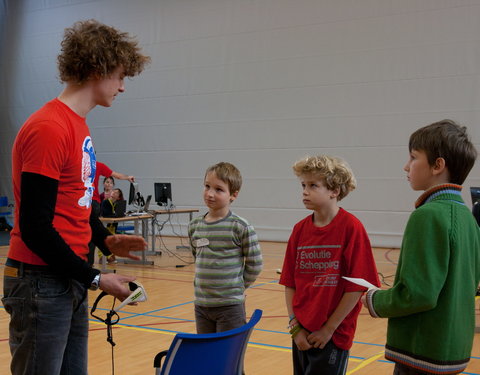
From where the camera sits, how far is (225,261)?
3020 millimetres

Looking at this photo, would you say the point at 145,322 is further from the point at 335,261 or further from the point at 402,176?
the point at 402,176

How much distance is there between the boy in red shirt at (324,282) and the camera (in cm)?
224

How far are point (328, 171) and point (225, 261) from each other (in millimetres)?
846

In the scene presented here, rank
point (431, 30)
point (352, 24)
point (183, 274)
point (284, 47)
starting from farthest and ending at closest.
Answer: point (284, 47) < point (352, 24) < point (431, 30) < point (183, 274)

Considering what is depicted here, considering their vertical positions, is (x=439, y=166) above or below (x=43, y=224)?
above

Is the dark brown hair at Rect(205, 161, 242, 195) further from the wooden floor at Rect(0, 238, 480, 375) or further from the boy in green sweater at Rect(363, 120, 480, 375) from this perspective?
the boy in green sweater at Rect(363, 120, 480, 375)

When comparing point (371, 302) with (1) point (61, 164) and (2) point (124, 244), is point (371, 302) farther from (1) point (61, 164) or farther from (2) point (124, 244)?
(1) point (61, 164)

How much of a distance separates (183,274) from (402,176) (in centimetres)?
411

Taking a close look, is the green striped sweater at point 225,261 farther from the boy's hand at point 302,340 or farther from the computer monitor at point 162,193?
the computer monitor at point 162,193

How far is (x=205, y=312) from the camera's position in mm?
3016

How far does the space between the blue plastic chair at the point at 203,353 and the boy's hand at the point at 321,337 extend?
20.8 inches

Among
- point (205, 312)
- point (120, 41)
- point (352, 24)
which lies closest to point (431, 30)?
point (352, 24)

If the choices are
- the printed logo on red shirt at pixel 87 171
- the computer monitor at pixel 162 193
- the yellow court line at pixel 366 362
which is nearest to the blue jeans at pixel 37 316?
the printed logo on red shirt at pixel 87 171

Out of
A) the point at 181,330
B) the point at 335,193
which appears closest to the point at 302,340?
the point at 335,193
